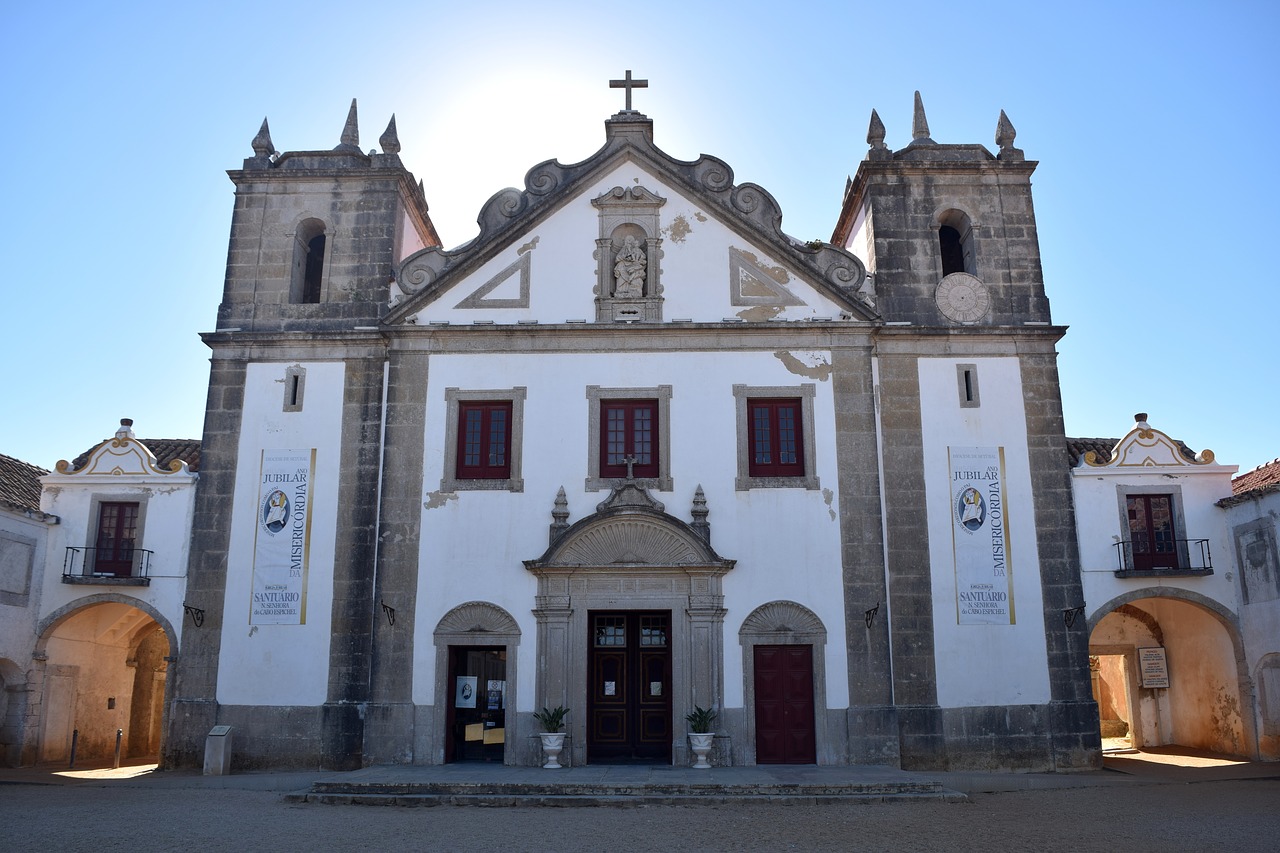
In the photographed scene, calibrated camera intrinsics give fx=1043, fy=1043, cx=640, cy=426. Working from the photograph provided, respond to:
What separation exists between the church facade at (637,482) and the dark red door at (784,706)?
0.06m

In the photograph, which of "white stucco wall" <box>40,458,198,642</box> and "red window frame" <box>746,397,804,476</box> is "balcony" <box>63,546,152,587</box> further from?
"red window frame" <box>746,397,804,476</box>

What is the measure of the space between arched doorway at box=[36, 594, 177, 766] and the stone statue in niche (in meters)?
11.2

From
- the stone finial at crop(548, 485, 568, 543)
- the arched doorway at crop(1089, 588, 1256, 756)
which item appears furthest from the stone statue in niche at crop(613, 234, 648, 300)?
the arched doorway at crop(1089, 588, 1256, 756)

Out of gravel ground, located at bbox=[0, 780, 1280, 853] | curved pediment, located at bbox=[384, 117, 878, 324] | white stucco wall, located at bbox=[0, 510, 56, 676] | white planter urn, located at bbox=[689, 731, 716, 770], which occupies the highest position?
curved pediment, located at bbox=[384, 117, 878, 324]

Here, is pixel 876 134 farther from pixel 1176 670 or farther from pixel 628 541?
pixel 1176 670

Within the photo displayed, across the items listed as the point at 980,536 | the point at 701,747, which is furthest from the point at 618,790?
the point at 980,536

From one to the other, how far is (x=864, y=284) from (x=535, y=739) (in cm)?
1102

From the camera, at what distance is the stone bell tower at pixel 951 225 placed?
21.5 metres

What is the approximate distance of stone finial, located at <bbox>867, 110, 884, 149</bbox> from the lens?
22.6 meters

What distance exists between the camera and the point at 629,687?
19.6 m

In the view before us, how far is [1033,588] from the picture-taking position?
20016mm

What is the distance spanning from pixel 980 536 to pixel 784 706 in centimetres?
505

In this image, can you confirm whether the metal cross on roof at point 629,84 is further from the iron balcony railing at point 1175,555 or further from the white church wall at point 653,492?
the iron balcony railing at point 1175,555

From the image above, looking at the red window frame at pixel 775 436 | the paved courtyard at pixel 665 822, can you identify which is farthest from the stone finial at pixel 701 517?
the paved courtyard at pixel 665 822
